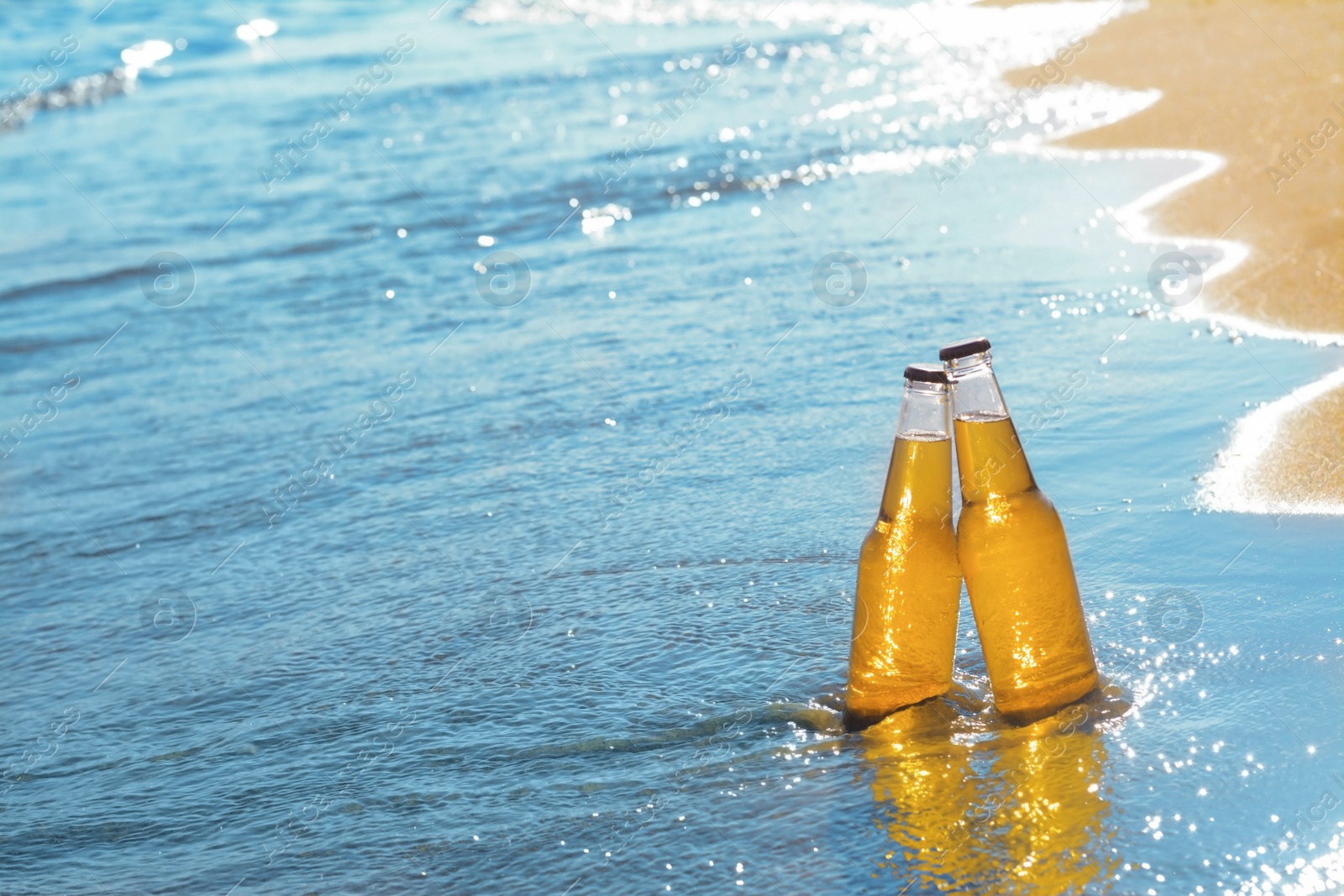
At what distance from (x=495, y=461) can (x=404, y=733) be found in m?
1.65

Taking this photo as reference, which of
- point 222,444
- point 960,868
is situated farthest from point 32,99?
point 960,868

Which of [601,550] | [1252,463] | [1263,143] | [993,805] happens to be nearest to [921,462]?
[993,805]

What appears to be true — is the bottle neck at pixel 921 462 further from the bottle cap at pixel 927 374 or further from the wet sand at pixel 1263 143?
the wet sand at pixel 1263 143

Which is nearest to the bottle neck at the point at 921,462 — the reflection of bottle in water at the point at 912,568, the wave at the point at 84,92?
the reflection of bottle in water at the point at 912,568

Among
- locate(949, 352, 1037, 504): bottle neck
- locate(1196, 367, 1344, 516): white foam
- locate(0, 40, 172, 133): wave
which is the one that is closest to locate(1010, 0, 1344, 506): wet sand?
locate(1196, 367, 1344, 516): white foam

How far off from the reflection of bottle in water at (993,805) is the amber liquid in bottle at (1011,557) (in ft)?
0.49

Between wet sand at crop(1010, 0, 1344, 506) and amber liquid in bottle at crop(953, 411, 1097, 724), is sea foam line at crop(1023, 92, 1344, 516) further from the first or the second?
amber liquid in bottle at crop(953, 411, 1097, 724)

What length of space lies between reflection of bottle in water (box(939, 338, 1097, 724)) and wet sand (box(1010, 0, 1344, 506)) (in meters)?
1.35

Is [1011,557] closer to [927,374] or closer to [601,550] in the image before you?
[927,374]

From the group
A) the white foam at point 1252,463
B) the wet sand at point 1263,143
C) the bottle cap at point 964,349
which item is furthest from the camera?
the wet sand at point 1263,143

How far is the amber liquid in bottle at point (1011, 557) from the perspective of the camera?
2.28 metres

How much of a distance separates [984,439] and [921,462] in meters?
0.12

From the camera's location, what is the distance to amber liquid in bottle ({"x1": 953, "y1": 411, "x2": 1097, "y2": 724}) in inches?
89.7

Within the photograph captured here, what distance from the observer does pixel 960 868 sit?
2.13 m
